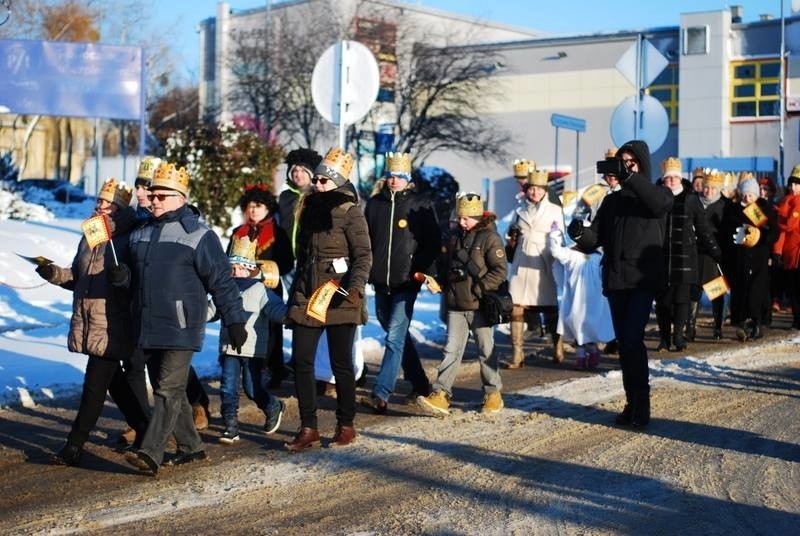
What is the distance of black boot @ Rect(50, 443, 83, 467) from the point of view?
7.85 m

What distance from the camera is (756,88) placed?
45906 mm

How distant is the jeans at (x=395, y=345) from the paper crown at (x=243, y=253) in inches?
56.0

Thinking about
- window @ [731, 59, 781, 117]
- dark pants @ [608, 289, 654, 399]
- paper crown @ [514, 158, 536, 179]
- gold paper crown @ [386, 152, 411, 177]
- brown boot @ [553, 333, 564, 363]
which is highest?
window @ [731, 59, 781, 117]

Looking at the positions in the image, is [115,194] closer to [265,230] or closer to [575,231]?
[265,230]

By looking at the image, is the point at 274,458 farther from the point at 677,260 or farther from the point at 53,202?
the point at 53,202

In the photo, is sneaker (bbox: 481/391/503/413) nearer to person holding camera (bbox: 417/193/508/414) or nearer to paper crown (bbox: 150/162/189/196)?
person holding camera (bbox: 417/193/508/414)

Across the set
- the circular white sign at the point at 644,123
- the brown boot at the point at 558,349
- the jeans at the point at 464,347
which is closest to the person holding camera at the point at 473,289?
the jeans at the point at 464,347

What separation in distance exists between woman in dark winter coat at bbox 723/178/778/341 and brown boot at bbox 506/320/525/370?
3.64 metres

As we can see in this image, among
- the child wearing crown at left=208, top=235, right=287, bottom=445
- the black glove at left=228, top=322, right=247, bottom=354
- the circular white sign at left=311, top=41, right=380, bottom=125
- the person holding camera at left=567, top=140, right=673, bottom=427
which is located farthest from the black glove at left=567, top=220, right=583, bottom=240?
the circular white sign at left=311, top=41, right=380, bottom=125

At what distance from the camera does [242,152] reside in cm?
2283

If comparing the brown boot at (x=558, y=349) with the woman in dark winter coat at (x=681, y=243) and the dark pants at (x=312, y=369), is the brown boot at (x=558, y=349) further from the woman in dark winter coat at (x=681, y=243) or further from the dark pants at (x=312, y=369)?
the dark pants at (x=312, y=369)

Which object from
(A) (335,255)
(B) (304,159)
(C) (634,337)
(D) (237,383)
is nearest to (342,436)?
(D) (237,383)

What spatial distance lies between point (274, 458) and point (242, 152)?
1532 centimetres

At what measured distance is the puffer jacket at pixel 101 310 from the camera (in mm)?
7910
